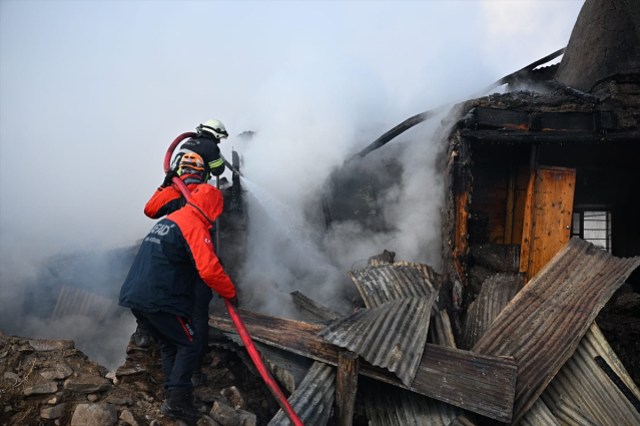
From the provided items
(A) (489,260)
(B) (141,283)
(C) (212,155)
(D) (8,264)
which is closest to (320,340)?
(B) (141,283)

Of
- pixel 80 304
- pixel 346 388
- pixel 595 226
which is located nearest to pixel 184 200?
pixel 346 388

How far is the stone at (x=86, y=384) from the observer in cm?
273

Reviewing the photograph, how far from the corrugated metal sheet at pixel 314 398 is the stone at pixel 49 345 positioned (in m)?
1.80

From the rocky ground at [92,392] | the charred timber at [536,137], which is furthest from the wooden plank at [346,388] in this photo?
the charred timber at [536,137]

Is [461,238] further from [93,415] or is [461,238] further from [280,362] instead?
[93,415]

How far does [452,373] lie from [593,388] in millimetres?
1337

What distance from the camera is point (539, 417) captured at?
3258 mm

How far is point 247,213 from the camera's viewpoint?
6059 mm

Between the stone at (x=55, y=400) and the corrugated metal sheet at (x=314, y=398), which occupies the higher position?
the stone at (x=55, y=400)

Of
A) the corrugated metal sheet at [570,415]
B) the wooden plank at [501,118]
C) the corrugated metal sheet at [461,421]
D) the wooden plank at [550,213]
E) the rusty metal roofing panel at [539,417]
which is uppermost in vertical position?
the wooden plank at [501,118]

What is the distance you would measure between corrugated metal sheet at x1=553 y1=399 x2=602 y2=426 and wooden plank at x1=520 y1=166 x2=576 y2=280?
2.04 m

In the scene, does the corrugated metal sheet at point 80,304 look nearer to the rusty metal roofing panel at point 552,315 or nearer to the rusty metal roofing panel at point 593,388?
the rusty metal roofing panel at point 552,315

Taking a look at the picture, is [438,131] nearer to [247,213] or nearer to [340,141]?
[340,141]

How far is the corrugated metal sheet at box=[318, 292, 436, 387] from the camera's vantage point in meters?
3.35
